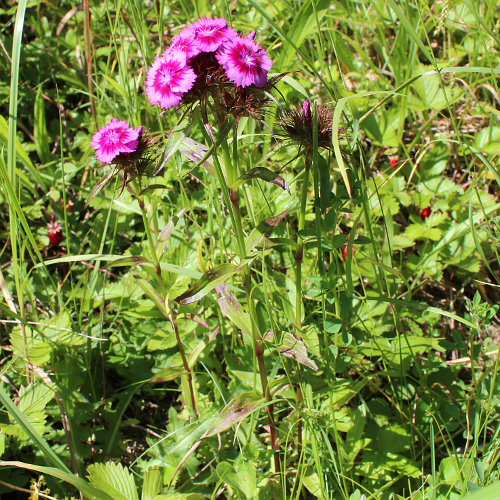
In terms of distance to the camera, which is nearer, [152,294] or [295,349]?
[295,349]

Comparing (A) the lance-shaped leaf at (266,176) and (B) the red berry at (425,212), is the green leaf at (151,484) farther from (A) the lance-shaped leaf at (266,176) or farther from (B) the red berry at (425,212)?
(B) the red berry at (425,212)

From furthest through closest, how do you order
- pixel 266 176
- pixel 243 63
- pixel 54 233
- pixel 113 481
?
pixel 54 233, pixel 113 481, pixel 266 176, pixel 243 63

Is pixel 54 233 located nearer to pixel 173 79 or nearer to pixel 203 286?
pixel 203 286

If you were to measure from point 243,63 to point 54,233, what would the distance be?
1.73m

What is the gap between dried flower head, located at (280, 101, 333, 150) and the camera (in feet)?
4.75

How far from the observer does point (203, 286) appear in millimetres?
1500

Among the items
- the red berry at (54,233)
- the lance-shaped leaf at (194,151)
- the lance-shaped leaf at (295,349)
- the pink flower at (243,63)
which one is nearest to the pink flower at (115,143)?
the lance-shaped leaf at (194,151)

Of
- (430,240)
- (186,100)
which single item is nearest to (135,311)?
(186,100)

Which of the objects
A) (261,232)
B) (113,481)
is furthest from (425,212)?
(113,481)

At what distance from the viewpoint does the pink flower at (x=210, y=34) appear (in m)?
1.30

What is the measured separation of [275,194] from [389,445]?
112 cm

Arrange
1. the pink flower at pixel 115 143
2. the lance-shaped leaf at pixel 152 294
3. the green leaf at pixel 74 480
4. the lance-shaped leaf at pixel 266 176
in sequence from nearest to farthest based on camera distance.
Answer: the green leaf at pixel 74 480, the lance-shaped leaf at pixel 266 176, the pink flower at pixel 115 143, the lance-shaped leaf at pixel 152 294

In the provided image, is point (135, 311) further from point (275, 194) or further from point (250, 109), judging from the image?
point (250, 109)

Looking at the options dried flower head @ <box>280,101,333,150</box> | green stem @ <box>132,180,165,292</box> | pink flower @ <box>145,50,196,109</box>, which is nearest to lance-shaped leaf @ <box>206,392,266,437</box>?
green stem @ <box>132,180,165,292</box>
